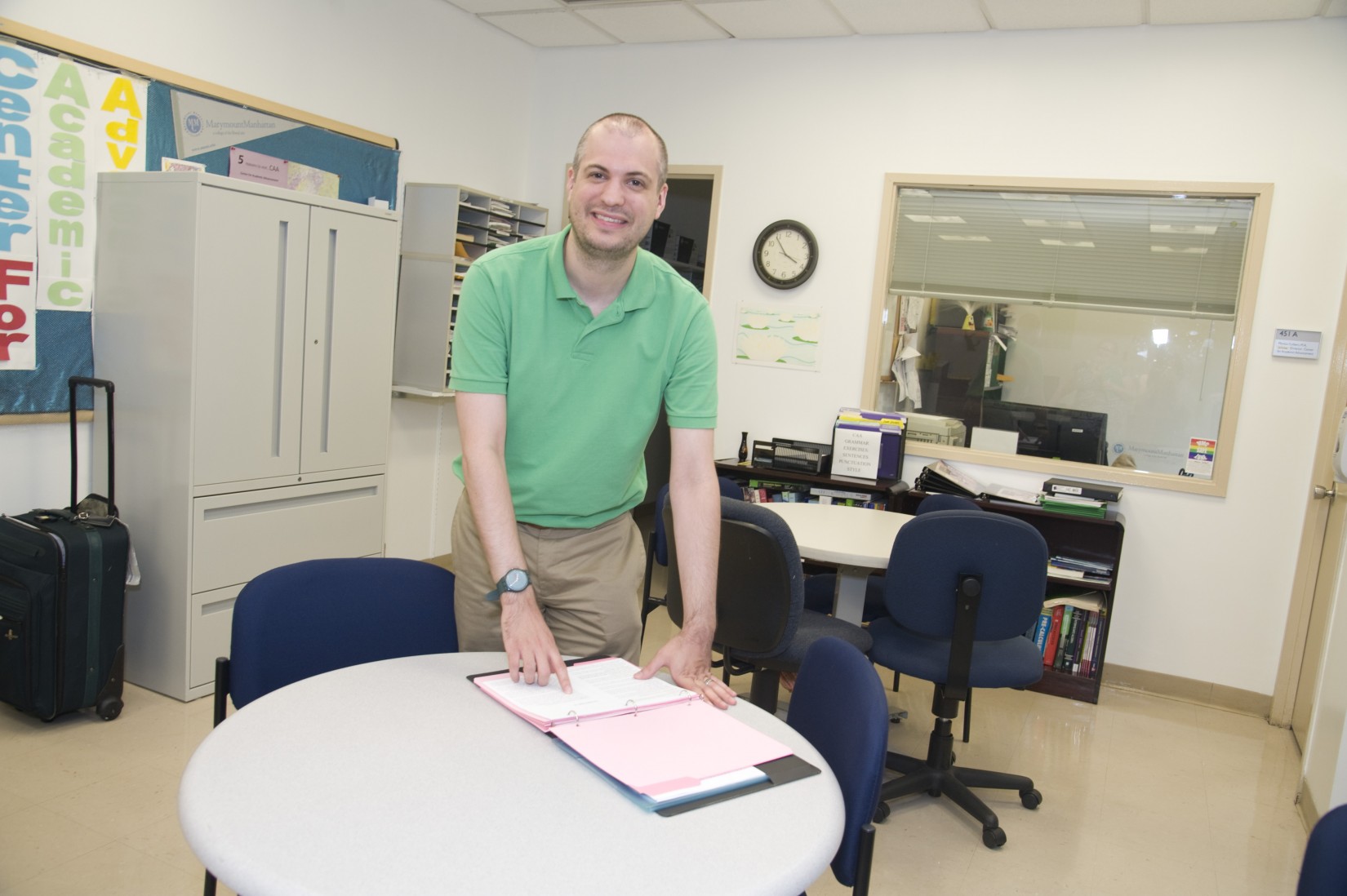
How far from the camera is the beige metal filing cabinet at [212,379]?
10.4ft

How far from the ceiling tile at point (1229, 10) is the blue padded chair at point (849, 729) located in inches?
143

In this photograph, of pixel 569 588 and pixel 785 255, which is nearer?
pixel 569 588

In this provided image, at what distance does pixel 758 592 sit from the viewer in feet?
8.73

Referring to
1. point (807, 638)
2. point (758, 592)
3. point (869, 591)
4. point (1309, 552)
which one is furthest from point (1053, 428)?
point (758, 592)

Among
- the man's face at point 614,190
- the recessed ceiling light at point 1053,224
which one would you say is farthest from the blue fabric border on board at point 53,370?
the recessed ceiling light at point 1053,224

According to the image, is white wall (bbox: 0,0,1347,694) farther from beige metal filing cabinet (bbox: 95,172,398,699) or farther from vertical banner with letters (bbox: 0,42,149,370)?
beige metal filing cabinet (bbox: 95,172,398,699)

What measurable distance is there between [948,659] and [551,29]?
3.88 meters

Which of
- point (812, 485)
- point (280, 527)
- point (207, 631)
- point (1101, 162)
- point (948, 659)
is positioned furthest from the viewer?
point (812, 485)

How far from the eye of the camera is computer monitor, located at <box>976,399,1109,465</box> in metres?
4.46

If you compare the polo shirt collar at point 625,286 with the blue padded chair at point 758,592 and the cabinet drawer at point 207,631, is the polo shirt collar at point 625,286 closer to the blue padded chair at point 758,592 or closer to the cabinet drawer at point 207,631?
the blue padded chair at point 758,592

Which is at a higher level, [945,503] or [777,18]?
[777,18]

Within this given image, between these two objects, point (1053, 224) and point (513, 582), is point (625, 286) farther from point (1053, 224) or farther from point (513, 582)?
point (1053, 224)

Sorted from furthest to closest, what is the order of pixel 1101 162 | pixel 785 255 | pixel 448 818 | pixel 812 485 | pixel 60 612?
1. pixel 785 255
2. pixel 812 485
3. pixel 1101 162
4. pixel 60 612
5. pixel 448 818

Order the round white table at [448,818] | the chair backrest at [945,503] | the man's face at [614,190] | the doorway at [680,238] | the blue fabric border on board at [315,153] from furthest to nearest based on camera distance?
the doorway at [680,238], the chair backrest at [945,503], the blue fabric border on board at [315,153], the man's face at [614,190], the round white table at [448,818]
